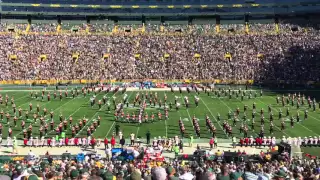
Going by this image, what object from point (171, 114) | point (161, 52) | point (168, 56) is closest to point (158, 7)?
point (161, 52)

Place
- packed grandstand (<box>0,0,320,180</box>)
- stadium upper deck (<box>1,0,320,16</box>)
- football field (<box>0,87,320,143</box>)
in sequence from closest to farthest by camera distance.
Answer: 1. football field (<box>0,87,320,143</box>)
2. packed grandstand (<box>0,0,320,180</box>)
3. stadium upper deck (<box>1,0,320,16</box>)

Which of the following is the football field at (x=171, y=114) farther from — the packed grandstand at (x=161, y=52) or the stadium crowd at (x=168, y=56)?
the stadium crowd at (x=168, y=56)

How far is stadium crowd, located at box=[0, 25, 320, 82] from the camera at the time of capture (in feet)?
196

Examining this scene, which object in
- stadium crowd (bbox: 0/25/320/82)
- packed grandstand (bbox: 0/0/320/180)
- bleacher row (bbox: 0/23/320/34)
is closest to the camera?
packed grandstand (bbox: 0/0/320/180)

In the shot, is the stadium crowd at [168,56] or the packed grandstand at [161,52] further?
the stadium crowd at [168,56]

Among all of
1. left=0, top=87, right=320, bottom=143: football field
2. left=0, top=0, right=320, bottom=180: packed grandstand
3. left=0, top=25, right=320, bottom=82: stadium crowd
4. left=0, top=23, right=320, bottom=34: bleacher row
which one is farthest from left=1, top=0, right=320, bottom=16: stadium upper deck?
left=0, top=87, right=320, bottom=143: football field

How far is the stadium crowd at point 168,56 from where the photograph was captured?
59594mm

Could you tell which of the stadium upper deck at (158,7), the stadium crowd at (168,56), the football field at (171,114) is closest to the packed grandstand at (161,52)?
the stadium crowd at (168,56)

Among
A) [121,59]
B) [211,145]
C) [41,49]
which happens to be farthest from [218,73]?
[211,145]

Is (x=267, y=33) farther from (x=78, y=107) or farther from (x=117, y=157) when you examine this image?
(x=117, y=157)

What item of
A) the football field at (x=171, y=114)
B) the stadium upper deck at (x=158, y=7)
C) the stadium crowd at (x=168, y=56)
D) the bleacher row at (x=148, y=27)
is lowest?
the football field at (x=171, y=114)

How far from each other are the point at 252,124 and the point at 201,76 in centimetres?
3055

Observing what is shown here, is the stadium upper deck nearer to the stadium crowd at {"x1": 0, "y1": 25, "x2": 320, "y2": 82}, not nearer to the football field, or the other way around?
the stadium crowd at {"x1": 0, "y1": 25, "x2": 320, "y2": 82}

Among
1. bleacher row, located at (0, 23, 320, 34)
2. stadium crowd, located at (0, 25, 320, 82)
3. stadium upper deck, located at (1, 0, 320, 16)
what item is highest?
stadium upper deck, located at (1, 0, 320, 16)
